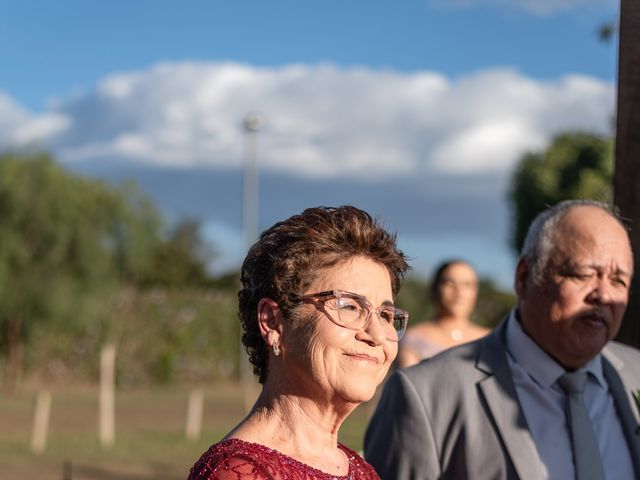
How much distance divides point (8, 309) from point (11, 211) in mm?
2779

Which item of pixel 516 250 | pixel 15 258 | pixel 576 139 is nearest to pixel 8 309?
pixel 15 258

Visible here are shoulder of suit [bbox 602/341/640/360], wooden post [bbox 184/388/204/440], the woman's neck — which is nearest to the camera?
the woman's neck

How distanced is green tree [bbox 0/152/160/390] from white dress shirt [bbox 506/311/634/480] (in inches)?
1186

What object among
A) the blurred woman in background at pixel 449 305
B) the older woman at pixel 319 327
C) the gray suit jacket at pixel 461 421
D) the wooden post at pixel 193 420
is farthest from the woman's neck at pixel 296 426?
the wooden post at pixel 193 420

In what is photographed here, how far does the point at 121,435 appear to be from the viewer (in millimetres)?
20828

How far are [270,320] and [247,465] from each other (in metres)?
0.38

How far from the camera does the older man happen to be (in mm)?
3918

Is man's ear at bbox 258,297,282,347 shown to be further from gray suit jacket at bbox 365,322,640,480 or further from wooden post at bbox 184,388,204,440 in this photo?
wooden post at bbox 184,388,204,440

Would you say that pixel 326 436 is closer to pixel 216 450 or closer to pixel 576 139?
pixel 216 450

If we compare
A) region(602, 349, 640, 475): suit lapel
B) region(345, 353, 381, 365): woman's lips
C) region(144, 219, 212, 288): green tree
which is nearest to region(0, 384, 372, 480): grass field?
region(602, 349, 640, 475): suit lapel

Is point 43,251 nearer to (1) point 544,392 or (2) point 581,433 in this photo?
(1) point 544,392

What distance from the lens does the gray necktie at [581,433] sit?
3.85 meters

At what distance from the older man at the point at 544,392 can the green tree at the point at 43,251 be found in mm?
30059

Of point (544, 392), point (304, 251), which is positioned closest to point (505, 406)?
point (544, 392)
